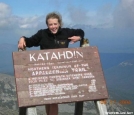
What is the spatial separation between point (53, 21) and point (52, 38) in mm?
511

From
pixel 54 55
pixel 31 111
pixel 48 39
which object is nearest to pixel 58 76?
pixel 54 55

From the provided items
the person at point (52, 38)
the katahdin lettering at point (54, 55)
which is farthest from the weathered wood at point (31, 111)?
the katahdin lettering at point (54, 55)

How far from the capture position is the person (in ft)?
26.2

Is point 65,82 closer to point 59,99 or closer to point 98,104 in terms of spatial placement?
point 59,99

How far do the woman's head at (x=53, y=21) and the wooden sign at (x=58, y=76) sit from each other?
0.62m

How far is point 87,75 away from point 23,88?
5.25 ft

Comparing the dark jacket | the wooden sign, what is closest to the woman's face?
the dark jacket

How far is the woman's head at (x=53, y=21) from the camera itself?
26.0 ft

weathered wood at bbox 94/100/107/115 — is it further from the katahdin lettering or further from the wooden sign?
the katahdin lettering

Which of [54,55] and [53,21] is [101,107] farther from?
[53,21]

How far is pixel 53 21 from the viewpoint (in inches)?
312

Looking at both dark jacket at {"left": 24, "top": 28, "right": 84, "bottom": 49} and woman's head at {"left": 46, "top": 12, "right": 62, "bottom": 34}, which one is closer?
woman's head at {"left": 46, "top": 12, "right": 62, "bottom": 34}

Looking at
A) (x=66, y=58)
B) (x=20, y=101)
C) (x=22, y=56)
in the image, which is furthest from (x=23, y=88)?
(x=66, y=58)

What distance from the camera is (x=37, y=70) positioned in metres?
7.43
